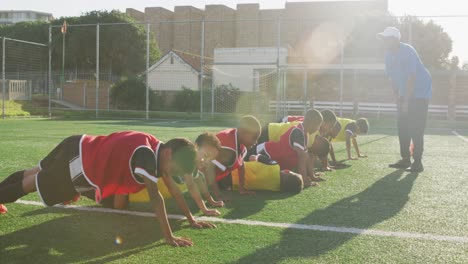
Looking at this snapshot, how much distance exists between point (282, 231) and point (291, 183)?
1865 mm

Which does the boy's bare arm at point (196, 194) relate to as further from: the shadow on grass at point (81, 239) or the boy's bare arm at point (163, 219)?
the boy's bare arm at point (163, 219)

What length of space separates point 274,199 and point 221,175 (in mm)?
643

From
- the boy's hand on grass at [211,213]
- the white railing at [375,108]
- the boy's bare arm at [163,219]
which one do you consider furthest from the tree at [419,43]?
the boy's bare arm at [163,219]

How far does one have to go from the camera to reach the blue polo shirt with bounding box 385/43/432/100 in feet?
26.3

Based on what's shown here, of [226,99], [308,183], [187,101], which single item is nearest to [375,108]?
[226,99]

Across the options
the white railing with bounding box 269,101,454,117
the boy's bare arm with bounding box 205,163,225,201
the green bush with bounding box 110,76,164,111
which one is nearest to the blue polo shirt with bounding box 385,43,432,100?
the boy's bare arm with bounding box 205,163,225,201

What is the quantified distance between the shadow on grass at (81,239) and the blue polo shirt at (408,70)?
16.5 ft

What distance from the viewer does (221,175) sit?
5.65 metres

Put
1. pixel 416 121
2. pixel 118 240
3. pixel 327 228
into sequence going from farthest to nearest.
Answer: pixel 416 121 → pixel 327 228 → pixel 118 240

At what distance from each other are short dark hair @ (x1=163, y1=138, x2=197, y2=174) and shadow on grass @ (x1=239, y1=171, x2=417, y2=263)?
0.82 meters

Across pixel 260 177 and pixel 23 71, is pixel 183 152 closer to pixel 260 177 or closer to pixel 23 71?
pixel 260 177

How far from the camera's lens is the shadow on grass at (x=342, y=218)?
12.1ft

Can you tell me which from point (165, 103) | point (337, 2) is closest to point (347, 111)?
point (165, 103)

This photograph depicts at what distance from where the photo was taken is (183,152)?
3.78 metres
